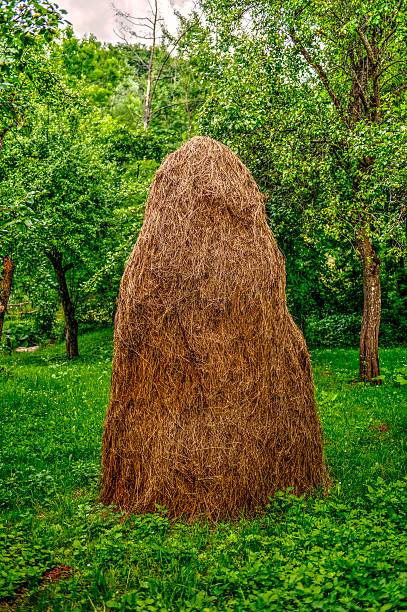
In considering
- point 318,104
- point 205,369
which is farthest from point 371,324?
point 205,369

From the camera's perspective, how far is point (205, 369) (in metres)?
6.75

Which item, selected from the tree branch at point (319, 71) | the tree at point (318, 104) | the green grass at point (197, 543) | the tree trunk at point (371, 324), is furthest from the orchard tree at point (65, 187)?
the green grass at point (197, 543)

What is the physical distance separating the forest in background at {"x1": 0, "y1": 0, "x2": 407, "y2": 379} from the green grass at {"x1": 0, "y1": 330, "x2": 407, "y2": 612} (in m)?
2.91

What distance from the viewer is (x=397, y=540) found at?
5.60 metres

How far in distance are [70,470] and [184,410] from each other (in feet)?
9.11

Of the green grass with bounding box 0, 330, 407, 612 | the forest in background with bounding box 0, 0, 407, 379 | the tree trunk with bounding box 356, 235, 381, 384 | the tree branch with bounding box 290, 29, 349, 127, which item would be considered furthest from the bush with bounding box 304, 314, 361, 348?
the green grass with bounding box 0, 330, 407, 612

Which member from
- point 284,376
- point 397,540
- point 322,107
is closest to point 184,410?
point 284,376

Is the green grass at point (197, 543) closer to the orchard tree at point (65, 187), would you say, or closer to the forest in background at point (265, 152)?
the forest in background at point (265, 152)

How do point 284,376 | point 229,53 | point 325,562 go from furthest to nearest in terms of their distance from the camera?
point 229,53 → point 284,376 → point 325,562

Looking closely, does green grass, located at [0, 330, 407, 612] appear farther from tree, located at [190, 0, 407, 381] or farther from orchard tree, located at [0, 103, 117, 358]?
orchard tree, located at [0, 103, 117, 358]

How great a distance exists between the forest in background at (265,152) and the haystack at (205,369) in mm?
2246

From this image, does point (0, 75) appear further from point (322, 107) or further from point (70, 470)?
point (322, 107)

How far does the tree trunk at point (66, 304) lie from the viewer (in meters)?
19.6

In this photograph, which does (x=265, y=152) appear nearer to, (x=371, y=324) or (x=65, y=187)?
(x=371, y=324)
